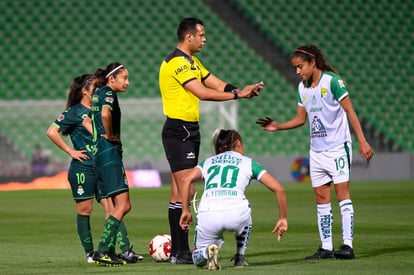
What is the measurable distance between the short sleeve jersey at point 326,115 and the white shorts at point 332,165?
6 cm

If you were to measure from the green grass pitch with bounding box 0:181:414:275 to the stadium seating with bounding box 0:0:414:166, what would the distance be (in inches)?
237

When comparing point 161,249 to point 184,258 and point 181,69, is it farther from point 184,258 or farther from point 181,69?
point 181,69

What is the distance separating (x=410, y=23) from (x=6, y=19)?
43.2 ft

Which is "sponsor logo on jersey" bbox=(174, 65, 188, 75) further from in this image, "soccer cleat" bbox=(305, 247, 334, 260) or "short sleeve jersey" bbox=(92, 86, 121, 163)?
"soccer cleat" bbox=(305, 247, 334, 260)

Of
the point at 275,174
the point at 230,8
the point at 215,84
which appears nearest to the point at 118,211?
the point at 215,84

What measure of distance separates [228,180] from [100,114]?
5.08 feet

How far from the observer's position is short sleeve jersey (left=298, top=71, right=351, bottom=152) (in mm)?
8633

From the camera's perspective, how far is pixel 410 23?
30.9 meters

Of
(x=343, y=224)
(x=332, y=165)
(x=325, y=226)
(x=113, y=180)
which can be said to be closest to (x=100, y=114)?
(x=113, y=180)

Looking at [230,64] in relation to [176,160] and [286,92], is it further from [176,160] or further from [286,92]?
[176,160]

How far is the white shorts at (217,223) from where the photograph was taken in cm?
738

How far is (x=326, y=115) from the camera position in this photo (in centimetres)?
869

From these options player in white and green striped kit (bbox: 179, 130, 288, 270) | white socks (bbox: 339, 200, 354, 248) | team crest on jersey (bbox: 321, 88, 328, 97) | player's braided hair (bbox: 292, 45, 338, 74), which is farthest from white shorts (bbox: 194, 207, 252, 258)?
player's braided hair (bbox: 292, 45, 338, 74)

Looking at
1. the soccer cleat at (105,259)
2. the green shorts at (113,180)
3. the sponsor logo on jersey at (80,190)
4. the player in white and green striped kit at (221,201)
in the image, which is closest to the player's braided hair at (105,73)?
the green shorts at (113,180)
